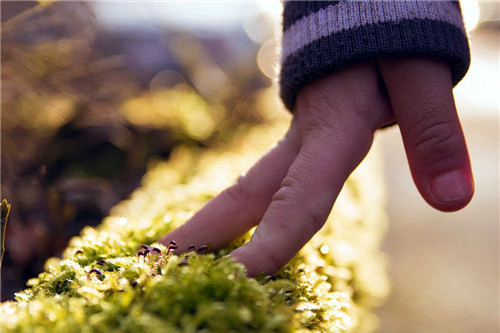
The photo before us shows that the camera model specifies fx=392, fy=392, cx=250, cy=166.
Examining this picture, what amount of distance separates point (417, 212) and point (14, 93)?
10.8 ft

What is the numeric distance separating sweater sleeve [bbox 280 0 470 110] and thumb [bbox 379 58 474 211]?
0.16ft

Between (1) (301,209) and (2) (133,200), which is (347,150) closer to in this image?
(1) (301,209)

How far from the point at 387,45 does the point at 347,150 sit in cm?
28

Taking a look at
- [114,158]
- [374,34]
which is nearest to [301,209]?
[374,34]

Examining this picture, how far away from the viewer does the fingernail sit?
106 cm

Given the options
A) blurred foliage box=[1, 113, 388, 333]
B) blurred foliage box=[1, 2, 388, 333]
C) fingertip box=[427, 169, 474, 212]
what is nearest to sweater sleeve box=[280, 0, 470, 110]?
fingertip box=[427, 169, 474, 212]

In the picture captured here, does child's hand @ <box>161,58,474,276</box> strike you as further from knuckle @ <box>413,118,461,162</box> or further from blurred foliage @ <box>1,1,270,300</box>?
blurred foliage @ <box>1,1,270,300</box>

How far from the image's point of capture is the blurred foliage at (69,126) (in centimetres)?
212

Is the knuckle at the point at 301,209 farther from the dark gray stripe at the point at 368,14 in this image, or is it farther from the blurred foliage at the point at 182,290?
the dark gray stripe at the point at 368,14

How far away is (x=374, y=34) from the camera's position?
3.28 feet

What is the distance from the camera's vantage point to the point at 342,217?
5.80 ft

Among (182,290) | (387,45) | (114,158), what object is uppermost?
(114,158)

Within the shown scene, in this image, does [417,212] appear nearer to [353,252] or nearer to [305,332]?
[353,252]

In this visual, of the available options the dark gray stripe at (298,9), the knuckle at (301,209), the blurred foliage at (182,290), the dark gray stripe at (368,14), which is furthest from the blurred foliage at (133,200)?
the dark gray stripe at (368,14)
